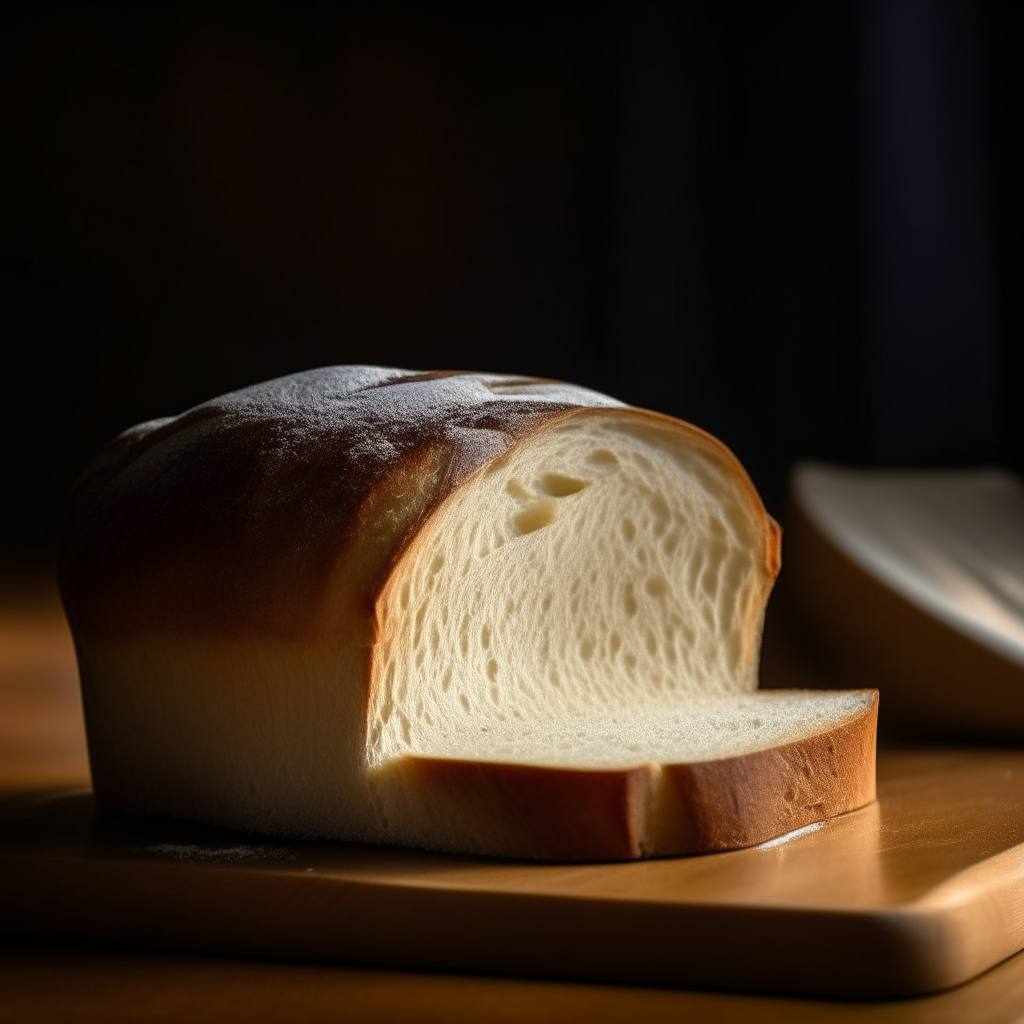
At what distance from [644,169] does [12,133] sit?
110 centimetres

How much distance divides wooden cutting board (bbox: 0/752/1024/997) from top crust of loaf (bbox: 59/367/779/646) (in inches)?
7.3

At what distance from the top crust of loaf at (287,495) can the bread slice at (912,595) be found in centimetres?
68

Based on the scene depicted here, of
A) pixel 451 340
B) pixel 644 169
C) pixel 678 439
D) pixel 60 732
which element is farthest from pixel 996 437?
pixel 60 732

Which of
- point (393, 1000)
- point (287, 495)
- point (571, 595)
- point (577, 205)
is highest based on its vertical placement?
point (577, 205)

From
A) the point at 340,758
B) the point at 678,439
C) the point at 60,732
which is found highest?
the point at 678,439

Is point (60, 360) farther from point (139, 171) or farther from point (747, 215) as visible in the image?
point (747, 215)

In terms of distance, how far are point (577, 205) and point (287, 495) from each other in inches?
65.0

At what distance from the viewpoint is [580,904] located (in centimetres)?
97

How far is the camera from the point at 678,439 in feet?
4.44

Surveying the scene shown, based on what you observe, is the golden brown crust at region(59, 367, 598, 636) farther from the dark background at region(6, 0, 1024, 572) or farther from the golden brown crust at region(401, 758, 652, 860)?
the dark background at region(6, 0, 1024, 572)

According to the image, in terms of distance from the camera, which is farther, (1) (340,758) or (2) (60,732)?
(2) (60,732)

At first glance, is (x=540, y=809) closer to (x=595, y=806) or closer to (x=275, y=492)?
(x=595, y=806)

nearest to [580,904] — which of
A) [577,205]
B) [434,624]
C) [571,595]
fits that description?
[434,624]

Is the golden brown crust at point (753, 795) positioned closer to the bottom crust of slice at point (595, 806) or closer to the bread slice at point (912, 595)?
the bottom crust of slice at point (595, 806)
